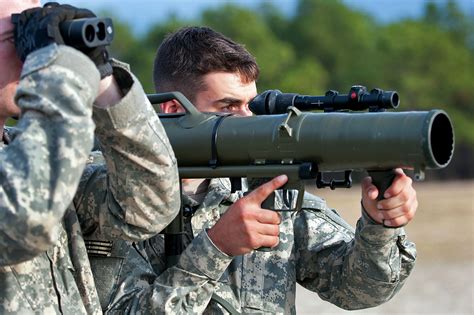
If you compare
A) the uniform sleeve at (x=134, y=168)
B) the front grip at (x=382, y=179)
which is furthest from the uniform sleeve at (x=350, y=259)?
the uniform sleeve at (x=134, y=168)

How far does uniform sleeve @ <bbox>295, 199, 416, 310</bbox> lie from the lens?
4.62 m

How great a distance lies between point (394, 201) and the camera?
4188mm

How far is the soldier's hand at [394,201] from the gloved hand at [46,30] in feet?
3.76

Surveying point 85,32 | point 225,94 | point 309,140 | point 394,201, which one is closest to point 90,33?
point 85,32

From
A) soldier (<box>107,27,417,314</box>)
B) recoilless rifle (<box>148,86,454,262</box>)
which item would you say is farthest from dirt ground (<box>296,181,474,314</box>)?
recoilless rifle (<box>148,86,454,262</box>)

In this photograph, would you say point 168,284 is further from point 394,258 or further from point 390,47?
point 390,47

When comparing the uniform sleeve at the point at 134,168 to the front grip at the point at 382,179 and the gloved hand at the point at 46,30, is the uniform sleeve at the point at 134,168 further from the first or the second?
the front grip at the point at 382,179

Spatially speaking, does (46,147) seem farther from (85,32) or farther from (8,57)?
(8,57)

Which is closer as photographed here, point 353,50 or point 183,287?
point 183,287

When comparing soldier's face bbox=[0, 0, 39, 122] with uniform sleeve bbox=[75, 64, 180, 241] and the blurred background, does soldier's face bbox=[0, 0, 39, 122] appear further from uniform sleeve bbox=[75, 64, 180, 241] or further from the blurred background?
the blurred background

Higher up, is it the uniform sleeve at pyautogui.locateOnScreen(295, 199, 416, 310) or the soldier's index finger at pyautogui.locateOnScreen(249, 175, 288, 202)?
the soldier's index finger at pyautogui.locateOnScreen(249, 175, 288, 202)

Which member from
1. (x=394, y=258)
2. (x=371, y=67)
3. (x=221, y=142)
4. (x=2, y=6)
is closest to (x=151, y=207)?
(x=221, y=142)

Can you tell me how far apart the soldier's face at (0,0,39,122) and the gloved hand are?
13cm

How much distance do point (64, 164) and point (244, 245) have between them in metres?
1.07
